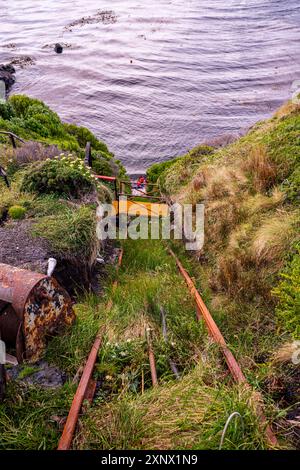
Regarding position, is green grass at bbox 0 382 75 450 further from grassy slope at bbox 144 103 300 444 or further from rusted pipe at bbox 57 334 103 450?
grassy slope at bbox 144 103 300 444

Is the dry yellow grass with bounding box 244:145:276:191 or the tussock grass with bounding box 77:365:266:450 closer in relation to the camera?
the tussock grass with bounding box 77:365:266:450

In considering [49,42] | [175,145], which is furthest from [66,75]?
[175,145]

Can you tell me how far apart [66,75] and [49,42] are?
43.1 feet

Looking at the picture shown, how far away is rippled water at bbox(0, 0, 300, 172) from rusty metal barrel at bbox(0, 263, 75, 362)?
21.4m

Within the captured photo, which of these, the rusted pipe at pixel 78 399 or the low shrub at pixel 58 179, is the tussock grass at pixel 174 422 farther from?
the low shrub at pixel 58 179

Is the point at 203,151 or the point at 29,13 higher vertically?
the point at 29,13

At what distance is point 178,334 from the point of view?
478 cm

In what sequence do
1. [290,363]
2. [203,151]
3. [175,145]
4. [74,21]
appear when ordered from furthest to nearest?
[74,21] < [175,145] < [203,151] < [290,363]

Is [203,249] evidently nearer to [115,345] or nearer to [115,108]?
[115,345]

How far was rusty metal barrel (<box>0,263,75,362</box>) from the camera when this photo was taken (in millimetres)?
3785

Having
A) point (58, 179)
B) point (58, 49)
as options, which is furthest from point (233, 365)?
point (58, 49)

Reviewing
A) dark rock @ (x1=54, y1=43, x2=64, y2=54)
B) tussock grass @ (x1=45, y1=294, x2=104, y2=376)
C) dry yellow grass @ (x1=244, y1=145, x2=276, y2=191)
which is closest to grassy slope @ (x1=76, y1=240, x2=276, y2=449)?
tussock grass @ (x1=45, y1=294, x2=104, y2=376)

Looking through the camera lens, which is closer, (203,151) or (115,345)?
(115,345)

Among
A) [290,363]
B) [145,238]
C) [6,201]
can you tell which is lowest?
[145,238]
